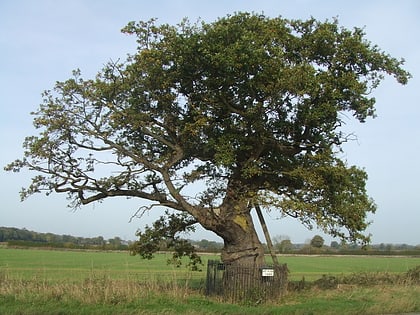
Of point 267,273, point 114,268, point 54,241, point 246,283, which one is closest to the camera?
point 246,283

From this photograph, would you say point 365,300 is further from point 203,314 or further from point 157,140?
point 157,140

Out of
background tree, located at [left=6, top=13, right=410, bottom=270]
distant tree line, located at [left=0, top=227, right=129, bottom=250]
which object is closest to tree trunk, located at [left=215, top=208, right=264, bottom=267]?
background tree, located at [left=6, top=13, right=410, bottom=270]

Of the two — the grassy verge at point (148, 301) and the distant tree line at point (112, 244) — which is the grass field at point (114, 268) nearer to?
the grassy verge at point (148, 301)

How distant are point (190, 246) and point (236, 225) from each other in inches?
142

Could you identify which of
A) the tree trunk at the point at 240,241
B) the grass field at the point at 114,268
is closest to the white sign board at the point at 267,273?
the tree trunk at the point at 240,241

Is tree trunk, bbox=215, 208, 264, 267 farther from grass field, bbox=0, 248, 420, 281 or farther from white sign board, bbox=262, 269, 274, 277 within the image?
grass field, bbox=0, 248, 420, 281

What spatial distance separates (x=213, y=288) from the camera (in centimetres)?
1636

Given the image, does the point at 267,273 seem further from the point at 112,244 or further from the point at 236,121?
the point at 112,244

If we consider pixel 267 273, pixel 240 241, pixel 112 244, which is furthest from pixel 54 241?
pixel 267 273

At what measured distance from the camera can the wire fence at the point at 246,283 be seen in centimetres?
1523

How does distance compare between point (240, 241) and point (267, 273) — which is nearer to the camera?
point (267, 273)

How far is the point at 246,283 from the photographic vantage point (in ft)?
51.0

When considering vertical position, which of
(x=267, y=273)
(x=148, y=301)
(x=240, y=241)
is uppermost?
(x=240, y=241)

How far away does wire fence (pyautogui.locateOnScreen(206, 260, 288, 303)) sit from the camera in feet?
50.0
